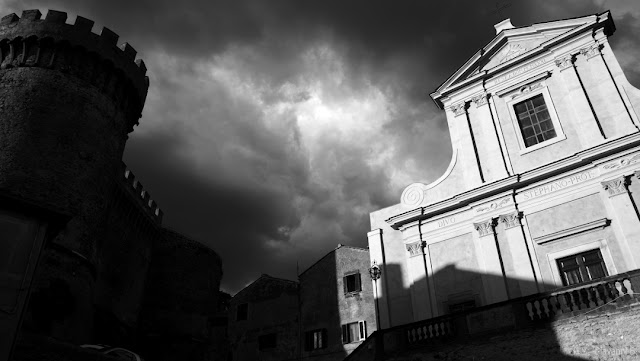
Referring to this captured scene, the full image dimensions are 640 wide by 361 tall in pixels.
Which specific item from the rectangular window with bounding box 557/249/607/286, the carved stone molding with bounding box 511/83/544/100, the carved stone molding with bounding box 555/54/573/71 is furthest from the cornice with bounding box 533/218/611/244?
the carved stone molding with bounding box 555/54/573/71

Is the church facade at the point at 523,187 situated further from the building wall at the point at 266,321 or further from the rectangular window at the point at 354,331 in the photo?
the building wall at the point at 266,321

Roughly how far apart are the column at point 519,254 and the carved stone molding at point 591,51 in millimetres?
6728

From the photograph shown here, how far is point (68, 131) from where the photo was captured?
59.1 ft

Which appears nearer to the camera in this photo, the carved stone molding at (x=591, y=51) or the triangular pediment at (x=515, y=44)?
the carved stone molding at (x=591, y=51)

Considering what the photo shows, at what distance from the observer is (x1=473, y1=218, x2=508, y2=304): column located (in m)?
15.6

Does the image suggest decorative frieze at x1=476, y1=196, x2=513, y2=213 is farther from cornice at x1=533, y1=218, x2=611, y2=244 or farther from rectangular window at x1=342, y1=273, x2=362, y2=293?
rectangular window at x1=342, y1=273, x2=362, y2=293

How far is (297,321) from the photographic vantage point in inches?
1069

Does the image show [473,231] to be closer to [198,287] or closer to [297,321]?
[297,321]

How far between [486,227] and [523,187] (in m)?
1.99

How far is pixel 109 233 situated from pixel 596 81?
2197 centimetres

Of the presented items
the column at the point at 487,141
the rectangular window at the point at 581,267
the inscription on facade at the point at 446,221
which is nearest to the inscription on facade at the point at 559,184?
the column at the point at 487,141

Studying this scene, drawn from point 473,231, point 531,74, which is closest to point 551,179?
point 473,231

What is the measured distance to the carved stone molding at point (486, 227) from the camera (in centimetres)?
1667

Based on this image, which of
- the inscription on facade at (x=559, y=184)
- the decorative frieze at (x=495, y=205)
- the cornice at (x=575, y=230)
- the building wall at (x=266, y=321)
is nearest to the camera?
the cornice at (x=575, y=230)
